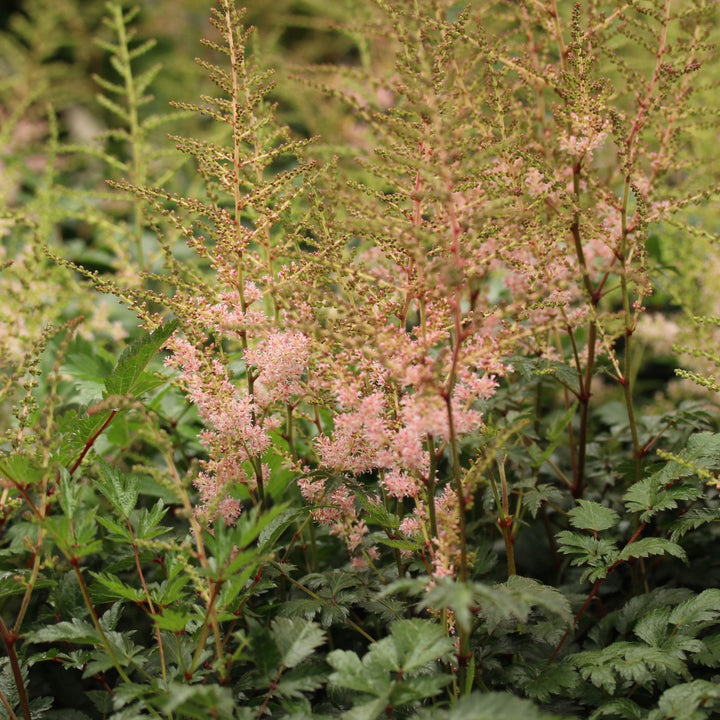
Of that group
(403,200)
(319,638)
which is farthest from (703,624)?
(403,200)

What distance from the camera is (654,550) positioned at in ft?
3.89

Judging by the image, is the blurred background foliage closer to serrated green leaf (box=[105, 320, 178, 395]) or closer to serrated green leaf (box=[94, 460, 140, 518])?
serrated green leaf (box=[105, 320, 178, 395])

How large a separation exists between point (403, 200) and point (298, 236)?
0.20m

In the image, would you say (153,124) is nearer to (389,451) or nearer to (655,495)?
(389,451)

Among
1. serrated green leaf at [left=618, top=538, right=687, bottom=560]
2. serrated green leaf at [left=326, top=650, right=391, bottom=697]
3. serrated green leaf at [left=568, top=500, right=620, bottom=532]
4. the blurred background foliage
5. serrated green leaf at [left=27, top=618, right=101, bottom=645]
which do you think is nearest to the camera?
serrated green leaf at [left=326, top=650, right=391, bottom=697]

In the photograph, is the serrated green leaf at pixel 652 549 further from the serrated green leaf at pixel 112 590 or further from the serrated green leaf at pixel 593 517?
the serrated green leaf at pixel 112 590

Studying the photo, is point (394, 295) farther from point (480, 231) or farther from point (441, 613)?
point (441, 613)

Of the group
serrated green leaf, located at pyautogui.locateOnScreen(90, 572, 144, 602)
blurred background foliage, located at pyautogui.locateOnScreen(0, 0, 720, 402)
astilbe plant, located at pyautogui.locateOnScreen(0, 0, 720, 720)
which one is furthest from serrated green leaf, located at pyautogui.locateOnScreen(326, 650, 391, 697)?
blurred background foliage, located at pyautogui.locateOnScreen(0, 0, 720, 402)

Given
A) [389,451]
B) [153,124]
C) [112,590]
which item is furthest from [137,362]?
[153,124]

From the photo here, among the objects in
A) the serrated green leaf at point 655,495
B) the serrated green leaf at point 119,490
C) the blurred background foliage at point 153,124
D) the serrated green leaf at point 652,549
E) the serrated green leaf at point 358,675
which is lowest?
the serrated green leaf at point 358,675

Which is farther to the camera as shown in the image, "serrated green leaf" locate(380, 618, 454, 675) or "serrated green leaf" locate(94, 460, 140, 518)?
"serrated green leaf" locate(94, 460, 140, 518)

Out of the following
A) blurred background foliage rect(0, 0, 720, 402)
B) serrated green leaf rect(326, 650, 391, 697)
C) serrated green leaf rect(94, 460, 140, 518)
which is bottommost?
serrated green leaf rect(326, 650, 391, 697)

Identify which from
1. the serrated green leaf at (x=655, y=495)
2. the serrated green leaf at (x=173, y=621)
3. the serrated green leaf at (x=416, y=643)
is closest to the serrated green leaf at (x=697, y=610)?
the serrated green leaf at (x=655, y=495)

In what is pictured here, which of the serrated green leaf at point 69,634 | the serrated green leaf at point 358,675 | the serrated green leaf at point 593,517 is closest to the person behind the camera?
the serrated green leaf at point 358,675
